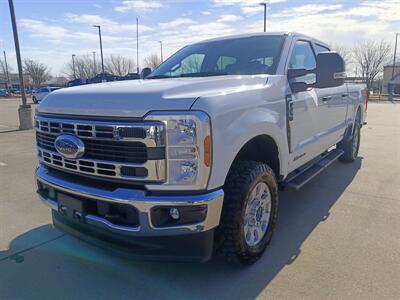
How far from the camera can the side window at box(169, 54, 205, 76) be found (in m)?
3.81

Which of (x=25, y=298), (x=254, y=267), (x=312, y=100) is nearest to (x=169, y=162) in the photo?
(x=254, y=267)

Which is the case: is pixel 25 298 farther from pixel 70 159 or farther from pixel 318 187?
pixel 318 187

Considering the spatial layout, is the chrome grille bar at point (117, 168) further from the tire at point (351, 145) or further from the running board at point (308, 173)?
the tire at point (351, 145)

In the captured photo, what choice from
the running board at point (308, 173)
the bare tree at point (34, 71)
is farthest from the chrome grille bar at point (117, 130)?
the bare tree at point (34, 71)

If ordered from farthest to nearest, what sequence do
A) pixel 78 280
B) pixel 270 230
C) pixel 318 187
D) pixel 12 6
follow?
1. pixel 12 6
2. pixel 318 187
3. pixel 270 230
4. pixel 78 280

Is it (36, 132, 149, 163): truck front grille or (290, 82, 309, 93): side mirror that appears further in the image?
(290, 82, 309, 93): side mirror

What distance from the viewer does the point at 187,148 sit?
2.16 meters

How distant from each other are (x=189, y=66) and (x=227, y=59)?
48 centimetres

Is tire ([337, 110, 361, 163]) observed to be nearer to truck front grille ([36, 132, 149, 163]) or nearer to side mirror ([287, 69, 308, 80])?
side mirror ([287, 69, 308, 80])

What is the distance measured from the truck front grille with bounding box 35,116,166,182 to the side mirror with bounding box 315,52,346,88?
75.1 inches

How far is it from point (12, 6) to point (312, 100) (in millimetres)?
11861

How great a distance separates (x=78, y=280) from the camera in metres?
2.69

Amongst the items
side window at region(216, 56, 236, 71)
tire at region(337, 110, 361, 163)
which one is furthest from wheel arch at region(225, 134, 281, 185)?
tire at region(337, 110, 361, 163)

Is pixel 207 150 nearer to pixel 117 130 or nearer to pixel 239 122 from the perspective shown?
pixel 239 122
